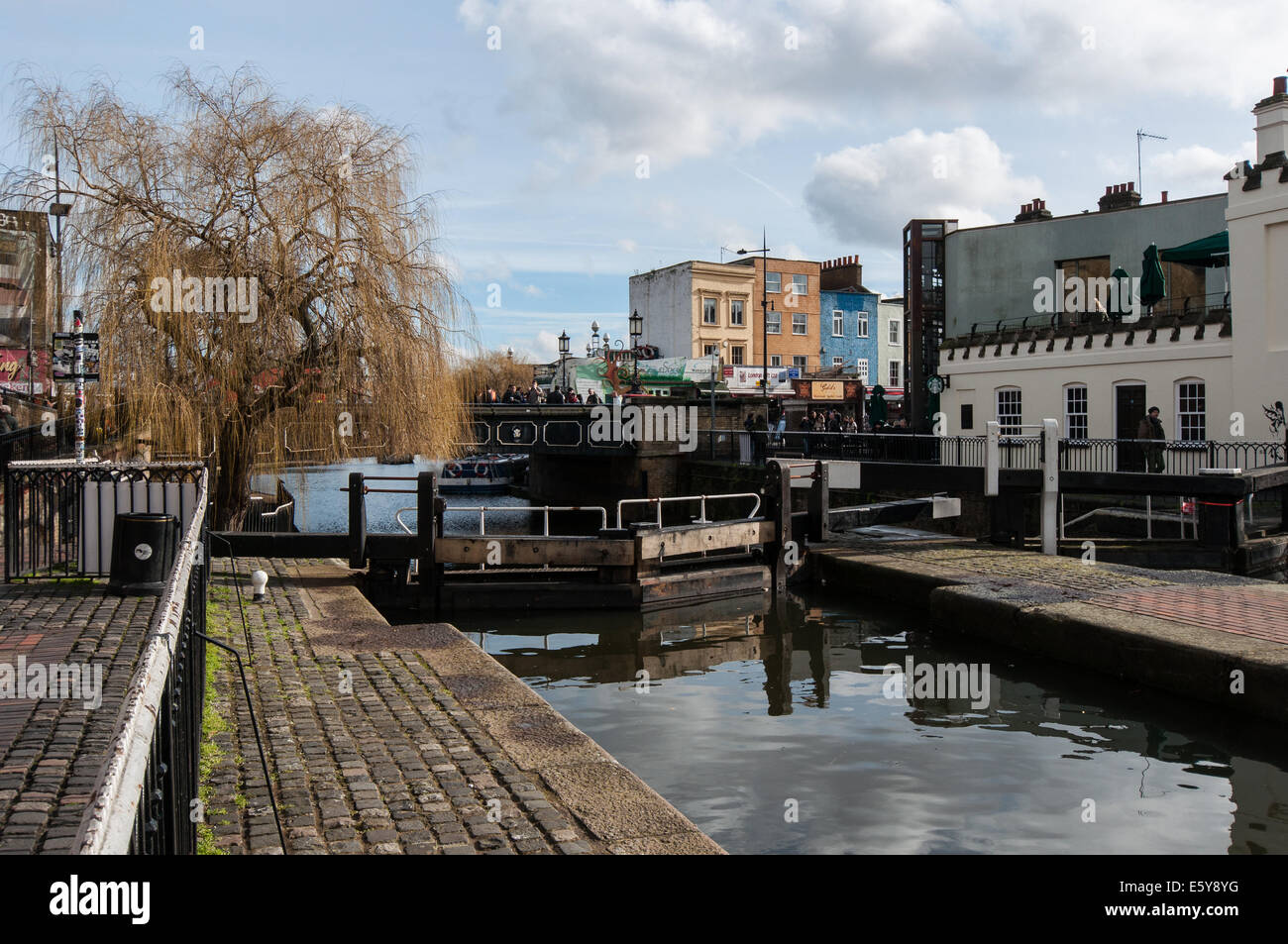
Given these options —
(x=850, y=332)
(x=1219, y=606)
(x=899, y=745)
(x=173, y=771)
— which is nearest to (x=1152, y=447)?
(x=1219, y=606)

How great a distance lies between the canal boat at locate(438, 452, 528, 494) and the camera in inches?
2078

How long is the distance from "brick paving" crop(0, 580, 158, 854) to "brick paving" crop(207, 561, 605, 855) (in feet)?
2.29

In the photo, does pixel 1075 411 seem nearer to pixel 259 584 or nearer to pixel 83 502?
pixel 259 584

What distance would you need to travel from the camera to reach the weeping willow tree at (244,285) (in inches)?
543

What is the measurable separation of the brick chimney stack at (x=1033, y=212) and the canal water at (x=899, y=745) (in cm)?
2611

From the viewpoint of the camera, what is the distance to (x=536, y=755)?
22.6ft

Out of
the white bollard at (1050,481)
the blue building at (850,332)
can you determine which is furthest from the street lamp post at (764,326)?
the white bollard at (1050,481)

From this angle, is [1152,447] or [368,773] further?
[1152,447]

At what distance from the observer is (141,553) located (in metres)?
11.0

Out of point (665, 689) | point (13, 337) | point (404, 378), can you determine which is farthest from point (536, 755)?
point (13, 337)

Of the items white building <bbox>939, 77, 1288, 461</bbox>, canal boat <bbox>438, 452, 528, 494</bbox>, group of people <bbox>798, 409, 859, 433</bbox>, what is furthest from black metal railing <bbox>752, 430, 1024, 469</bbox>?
canal boat <bbox>438, 452, 528, 494</bbox>

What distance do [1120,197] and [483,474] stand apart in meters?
36.0

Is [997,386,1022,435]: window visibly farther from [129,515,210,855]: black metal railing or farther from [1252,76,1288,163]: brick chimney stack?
[129,515,210,855]: black metal railing

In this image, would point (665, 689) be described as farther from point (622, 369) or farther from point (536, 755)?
point (622, 369)
